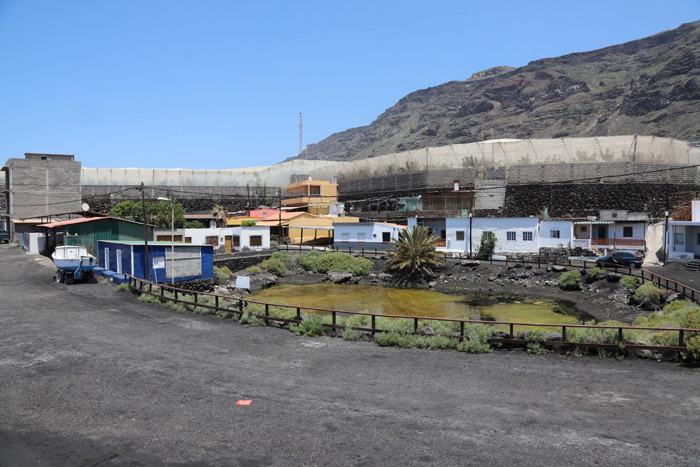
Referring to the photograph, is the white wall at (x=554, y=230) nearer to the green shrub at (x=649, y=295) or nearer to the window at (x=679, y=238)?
the window at (x=679, y=238)

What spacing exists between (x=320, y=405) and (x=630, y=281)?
2708cm

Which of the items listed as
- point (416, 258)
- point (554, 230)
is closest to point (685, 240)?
point (554, 230)

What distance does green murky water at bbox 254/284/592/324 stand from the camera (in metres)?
25.9

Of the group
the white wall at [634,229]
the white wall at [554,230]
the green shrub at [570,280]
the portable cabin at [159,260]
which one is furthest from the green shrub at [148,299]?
the white wall at [634,229]

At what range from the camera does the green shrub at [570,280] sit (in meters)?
31.9

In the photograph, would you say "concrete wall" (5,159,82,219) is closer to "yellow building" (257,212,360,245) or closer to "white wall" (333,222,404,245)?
"yellow building" (257,212,360,245)

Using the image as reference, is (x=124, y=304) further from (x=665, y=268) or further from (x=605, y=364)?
(x=665, y=268)

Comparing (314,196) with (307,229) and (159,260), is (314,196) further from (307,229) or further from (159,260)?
(159,260)

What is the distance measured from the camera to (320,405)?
8.75 m

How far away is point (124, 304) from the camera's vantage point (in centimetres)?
1967

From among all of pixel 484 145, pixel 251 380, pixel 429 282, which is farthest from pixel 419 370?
pixel 484 145

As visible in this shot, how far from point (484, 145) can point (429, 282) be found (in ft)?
97.7

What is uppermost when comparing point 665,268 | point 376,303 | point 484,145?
point 484,145

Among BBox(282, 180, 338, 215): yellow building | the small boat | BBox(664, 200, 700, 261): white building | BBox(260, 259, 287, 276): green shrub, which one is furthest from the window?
BBox(282, 180, 338, 215): yellow building
